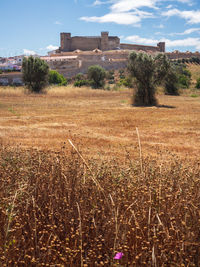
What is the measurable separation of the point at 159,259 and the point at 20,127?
947cm

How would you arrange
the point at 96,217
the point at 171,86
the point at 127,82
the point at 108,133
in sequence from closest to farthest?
the point at 96,217
the point at 108,133
the point at 127,82
the point at 171,86

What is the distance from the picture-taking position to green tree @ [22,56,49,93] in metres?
31.2

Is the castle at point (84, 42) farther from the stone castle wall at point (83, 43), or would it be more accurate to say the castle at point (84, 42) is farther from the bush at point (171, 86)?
the bush at point (171, 86)

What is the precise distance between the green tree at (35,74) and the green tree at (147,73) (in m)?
13.8

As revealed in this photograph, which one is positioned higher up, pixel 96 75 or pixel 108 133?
pixel 96 75

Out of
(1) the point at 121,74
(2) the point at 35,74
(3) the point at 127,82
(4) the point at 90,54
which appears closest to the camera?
(3) the point at 127,82

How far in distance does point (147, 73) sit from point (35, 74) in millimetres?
14846

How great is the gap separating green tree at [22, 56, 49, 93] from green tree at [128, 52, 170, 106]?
1379cm

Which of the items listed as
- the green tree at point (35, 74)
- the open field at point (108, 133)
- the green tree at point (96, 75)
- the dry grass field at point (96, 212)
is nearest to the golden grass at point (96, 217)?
the dry grass field at point (96, 212)

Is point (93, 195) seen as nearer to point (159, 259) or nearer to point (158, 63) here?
point (159, 259)

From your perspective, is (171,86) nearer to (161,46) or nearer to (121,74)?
(121,74)

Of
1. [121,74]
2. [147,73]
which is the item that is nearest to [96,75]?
[147,73]

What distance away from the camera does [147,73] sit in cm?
1959

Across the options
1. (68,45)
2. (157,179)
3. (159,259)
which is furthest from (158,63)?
(68,45)
